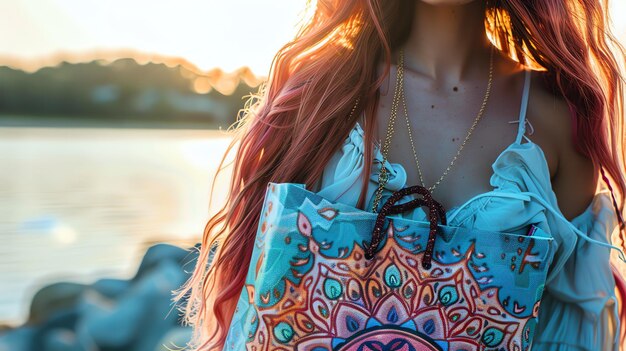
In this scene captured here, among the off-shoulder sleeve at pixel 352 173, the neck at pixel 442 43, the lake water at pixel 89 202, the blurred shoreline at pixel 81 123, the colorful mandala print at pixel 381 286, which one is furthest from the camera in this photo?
the blurred shoreline at pixel 81 123

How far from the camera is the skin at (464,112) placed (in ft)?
5.44

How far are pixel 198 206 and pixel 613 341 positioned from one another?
9.12 m

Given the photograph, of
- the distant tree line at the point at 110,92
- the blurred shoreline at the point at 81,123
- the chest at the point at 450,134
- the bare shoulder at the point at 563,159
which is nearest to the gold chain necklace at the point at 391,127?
the chest at the point at 450,134

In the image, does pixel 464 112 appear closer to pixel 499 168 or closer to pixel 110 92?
pixel 499 168

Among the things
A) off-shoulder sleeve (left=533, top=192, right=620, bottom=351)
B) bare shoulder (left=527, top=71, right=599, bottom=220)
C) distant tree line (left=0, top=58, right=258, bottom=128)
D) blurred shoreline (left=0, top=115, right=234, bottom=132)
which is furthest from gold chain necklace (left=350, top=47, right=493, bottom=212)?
blurred shoreline (left=0, top=115, right=234, bottom=132)

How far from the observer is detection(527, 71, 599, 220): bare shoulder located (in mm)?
1704

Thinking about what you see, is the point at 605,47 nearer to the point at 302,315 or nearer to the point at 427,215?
the point at 427,215

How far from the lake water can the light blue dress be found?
0.35 m

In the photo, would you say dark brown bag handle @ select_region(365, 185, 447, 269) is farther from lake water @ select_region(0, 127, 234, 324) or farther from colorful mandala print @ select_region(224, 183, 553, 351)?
lake water @ select_region(0, 127, 234, 324)

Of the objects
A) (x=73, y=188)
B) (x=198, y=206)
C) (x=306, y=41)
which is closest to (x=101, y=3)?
(x=73, y=188)

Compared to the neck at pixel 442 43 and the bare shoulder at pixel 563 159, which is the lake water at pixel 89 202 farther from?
the bare shoulder at pixel 563 159

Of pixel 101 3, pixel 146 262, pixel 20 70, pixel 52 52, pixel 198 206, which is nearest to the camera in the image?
pixel 146 262

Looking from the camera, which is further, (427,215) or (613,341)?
(613,341)

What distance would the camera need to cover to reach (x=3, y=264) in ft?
22.4
